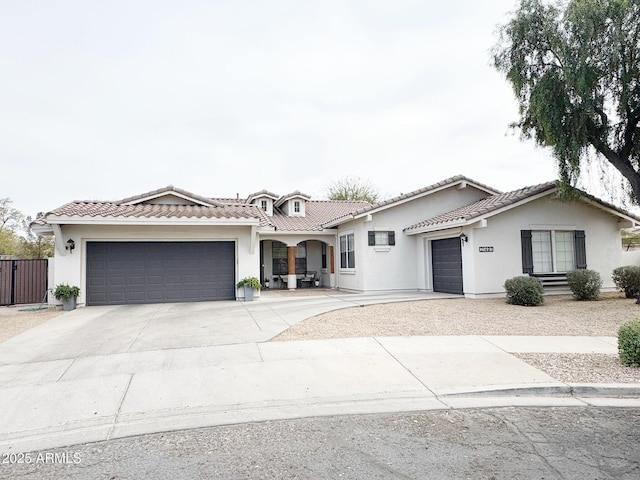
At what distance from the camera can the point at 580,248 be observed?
51.3 ft

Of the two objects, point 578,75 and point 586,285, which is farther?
point 586,285

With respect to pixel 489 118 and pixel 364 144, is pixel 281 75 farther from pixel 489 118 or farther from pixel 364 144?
pixel 364 144

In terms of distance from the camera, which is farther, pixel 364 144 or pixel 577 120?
pixel 364 144

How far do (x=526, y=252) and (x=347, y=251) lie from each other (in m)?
7.51

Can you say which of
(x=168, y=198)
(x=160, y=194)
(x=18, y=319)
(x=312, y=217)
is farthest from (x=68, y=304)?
(x=312, y=217)

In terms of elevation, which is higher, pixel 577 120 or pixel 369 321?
pixel 577 120

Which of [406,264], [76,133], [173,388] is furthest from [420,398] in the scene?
[76,133]

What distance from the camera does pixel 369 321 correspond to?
399 inches

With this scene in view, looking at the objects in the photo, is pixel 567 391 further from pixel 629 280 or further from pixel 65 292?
pixel 65 292

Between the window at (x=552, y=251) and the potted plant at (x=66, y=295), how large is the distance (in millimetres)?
15369

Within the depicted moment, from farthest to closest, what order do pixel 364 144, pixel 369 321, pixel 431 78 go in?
pixel 364 144, pixel 431 78, pixel 369 321

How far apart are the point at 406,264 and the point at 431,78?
741 centimetres

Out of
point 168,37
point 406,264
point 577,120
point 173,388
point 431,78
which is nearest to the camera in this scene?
point 173,388

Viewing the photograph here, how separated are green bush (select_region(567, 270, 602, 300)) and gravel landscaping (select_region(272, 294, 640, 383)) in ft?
1.06
